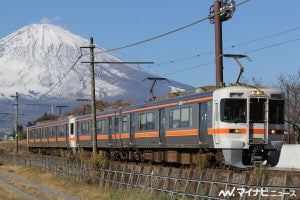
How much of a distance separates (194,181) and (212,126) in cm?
691

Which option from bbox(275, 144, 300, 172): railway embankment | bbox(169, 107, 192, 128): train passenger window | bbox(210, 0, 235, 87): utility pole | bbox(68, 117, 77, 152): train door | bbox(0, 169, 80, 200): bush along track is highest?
bbox(210, 0, 235, 87): utility pole

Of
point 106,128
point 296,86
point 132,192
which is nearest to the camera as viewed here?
point 132,192

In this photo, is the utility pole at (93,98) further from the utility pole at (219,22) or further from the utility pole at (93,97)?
the utility pole at (219,22)

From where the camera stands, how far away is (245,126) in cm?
2066

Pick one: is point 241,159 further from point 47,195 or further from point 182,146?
point 47,195

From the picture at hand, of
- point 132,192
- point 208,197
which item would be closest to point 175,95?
point 132,192

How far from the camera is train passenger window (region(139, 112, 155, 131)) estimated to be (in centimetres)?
2681

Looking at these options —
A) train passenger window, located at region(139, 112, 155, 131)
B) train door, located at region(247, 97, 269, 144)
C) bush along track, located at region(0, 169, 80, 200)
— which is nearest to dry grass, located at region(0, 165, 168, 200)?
bush along track, located at region(0, 169, 80, 200)

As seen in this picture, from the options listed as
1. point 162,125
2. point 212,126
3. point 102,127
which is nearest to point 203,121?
point 212,126

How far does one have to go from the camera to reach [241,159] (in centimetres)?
2039

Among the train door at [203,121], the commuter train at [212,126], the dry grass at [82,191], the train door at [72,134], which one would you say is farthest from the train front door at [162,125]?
the train door at [72,134]

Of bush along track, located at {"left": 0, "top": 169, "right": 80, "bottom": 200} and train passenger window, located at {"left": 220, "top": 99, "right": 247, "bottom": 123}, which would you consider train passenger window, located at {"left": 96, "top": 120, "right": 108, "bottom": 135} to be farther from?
train passenger window, located at {"left": 220, "top": 99, "right": 247, "bottom": 123}

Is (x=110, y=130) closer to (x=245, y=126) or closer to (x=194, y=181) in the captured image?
(x=245, y=126)

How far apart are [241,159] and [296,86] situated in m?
35.1
